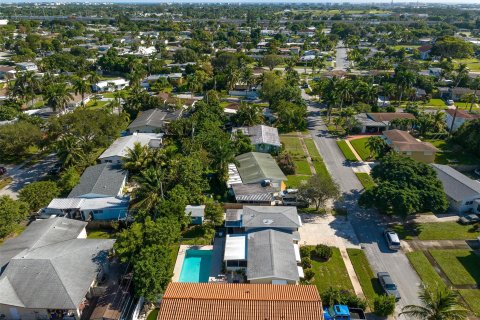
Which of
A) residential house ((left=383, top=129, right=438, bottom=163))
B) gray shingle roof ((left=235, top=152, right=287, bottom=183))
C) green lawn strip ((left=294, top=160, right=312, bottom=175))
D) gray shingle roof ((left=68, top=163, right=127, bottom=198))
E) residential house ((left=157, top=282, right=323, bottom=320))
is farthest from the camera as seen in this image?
residential house ((left=383, top=129, right=438, bottom=163))

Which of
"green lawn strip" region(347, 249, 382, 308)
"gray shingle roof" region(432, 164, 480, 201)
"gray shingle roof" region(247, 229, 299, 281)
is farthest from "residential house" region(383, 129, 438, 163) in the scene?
"gray shingle roof" region(247, 229, 299, 281)

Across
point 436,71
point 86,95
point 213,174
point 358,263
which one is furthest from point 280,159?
point 436,71

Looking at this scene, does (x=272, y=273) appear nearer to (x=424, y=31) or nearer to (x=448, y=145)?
(x=448, y=145)

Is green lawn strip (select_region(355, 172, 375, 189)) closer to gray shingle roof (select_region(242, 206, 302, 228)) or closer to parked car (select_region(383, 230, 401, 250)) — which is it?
parked car (select_region(383, 230, 401, 250))

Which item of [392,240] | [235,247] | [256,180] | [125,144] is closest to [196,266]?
[235,247]

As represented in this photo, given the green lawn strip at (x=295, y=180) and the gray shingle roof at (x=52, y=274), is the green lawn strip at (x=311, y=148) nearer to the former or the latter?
the green lawn strip at (x=295, y=180)

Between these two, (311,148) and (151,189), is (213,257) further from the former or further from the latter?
(311,148)

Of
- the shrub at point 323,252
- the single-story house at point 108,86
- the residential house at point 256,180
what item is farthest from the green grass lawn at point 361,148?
the single-story house at point 108,86
